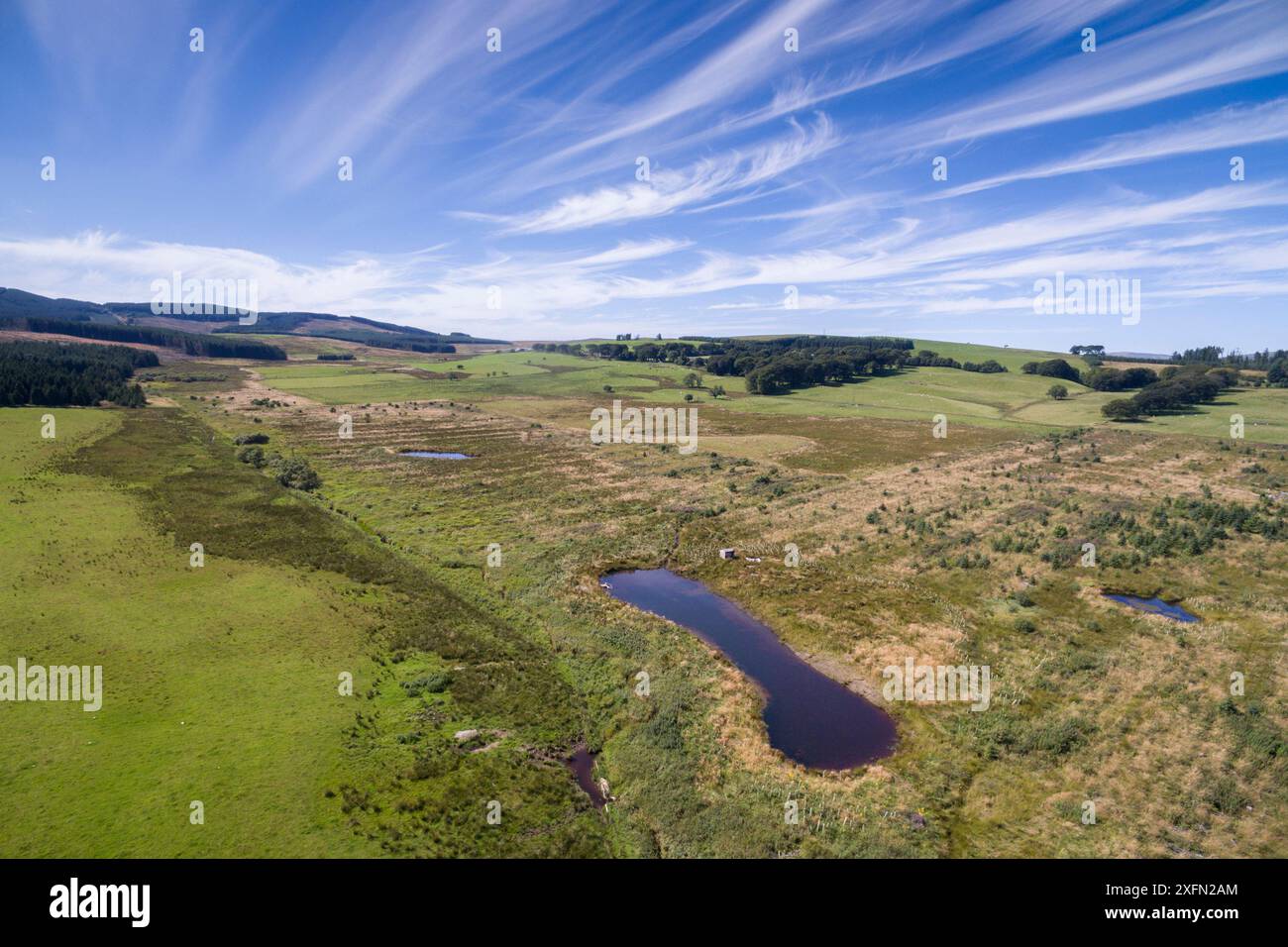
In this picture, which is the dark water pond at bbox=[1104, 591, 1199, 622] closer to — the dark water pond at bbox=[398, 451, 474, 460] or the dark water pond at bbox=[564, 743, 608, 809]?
the dark water pond at bbox=[564, 743, 608, 809]

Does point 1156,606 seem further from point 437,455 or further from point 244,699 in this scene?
point 437,455

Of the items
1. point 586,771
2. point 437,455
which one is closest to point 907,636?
point 586,771

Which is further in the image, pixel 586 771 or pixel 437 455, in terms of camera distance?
pixel 437 455

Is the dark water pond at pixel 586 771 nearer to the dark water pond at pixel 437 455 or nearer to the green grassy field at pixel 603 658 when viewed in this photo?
the green grassy field at pixel 603 658

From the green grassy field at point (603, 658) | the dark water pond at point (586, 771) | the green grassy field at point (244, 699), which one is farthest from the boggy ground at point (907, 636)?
the green grassy field at point (244, 699)

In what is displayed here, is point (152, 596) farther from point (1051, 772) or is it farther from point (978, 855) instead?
point (1051, 772)

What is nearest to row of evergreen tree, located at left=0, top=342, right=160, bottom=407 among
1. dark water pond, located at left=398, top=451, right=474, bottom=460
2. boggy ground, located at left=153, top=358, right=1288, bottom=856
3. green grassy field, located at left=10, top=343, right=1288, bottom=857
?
green grassy field, located at left=10, top=343, right=1288, bottom=857
